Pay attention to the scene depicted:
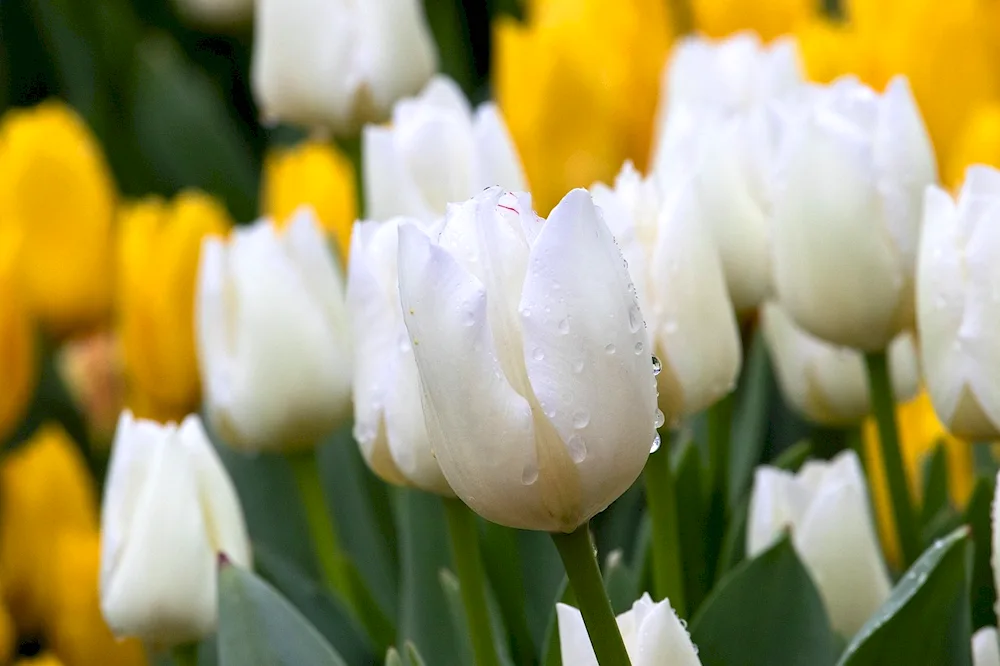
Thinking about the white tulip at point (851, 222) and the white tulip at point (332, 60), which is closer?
the white tulip at point (851, 222)

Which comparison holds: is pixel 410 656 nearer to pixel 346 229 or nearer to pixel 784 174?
pixel 784 174

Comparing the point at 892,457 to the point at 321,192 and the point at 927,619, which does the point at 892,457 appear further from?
the point at 321,192

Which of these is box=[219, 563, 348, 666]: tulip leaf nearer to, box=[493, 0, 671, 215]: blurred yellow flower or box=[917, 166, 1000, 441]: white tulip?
box=[917, 166, 1000, 441]: white tulip

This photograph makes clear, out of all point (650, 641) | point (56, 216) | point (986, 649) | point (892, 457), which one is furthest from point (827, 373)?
point (56, 216)

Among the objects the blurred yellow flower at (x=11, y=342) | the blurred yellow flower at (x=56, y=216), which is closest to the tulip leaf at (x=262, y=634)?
the blurred yellow flower at (x=11, y=342)

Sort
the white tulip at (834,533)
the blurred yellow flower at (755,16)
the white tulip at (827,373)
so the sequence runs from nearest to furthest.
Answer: the white tulip at (834,533) → the white tulip at (827,373) → the blurred yellow flower at (755,16)

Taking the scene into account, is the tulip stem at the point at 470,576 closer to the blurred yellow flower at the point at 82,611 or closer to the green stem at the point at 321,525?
the green stem at the point at 321,525

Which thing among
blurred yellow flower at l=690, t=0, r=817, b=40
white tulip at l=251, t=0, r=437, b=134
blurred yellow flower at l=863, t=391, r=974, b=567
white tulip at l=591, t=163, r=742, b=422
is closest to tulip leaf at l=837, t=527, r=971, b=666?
white tulip at l=591, t=163, r=742, b=422
